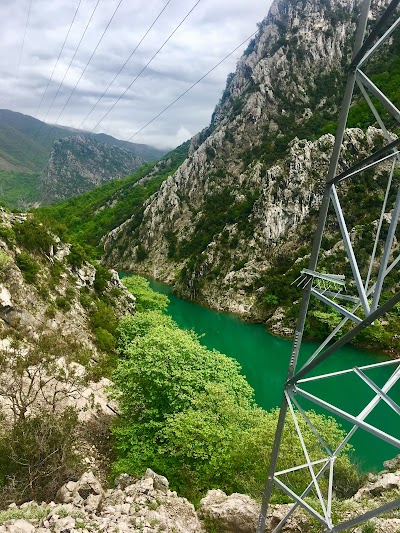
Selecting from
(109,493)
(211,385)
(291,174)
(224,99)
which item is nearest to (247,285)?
(291,174)

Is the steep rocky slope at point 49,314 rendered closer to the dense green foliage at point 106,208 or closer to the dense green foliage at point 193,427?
the dense green foliage at point 193,427

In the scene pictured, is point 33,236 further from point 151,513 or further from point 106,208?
point 106,208

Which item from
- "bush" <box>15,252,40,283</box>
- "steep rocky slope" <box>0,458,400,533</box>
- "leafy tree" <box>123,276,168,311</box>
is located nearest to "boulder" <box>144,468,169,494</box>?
"steep rocky slope" <box>0,458,400,533</box>

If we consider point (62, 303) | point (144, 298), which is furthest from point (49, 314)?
point (144, 298)

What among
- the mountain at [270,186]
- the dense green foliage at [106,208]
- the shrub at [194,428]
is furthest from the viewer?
the dense green foliage at [106,208]

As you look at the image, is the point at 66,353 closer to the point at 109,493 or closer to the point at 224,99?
the point at 109,493

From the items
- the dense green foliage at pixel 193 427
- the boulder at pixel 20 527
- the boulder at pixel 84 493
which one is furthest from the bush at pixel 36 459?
the boulder at pixel 20 527
